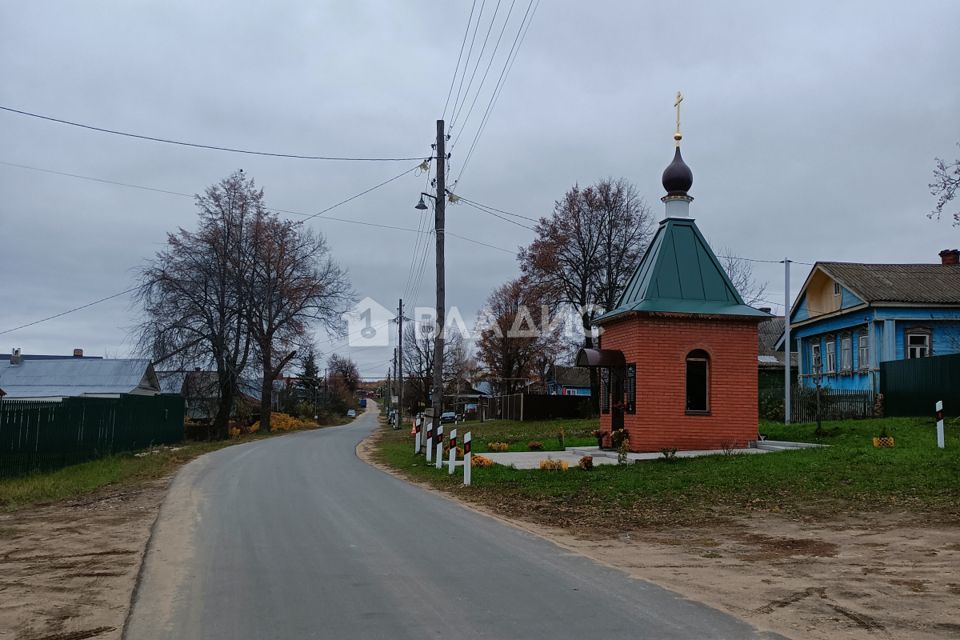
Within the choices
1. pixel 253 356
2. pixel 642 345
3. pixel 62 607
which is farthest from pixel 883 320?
pixel 253 356

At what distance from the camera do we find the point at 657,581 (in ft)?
23.1

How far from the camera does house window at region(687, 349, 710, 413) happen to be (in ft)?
62.6

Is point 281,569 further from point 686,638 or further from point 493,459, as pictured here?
point 493,459

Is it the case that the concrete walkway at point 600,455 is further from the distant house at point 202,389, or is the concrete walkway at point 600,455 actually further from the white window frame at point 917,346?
the distant house at point 202,389

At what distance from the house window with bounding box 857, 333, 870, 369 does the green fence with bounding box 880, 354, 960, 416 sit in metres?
3.51

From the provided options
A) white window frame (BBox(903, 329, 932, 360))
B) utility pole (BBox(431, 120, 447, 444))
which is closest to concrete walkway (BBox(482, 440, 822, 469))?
utility pole (BBox(431, 120, 447, 444))

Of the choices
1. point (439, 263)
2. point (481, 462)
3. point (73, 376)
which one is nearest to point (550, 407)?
point (439, 263)

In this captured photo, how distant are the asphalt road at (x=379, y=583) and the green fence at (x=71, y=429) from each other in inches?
267

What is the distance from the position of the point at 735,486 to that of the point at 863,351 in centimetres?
1956

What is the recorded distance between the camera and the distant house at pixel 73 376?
48281mm

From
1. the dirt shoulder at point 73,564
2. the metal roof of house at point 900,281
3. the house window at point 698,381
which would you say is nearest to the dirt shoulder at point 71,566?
the dirt shoulder at point 73,564

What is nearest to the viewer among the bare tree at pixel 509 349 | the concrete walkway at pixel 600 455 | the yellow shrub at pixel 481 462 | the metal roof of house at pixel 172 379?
the yellow shrub at pixel 481 462

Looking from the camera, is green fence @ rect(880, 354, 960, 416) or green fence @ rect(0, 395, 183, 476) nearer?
green fence @ rect(0, 395, 183, 476)

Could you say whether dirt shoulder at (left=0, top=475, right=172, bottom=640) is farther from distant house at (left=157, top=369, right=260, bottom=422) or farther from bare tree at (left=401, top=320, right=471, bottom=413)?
bare tree at (left=401, top=320, right=471, bottom=413)
